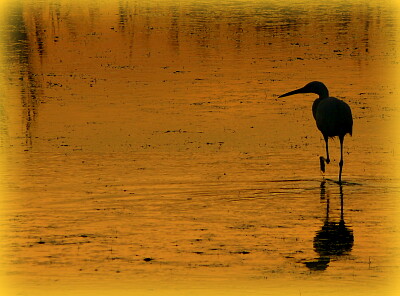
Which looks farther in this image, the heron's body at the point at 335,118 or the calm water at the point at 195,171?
the heron's body at the point at 335,118

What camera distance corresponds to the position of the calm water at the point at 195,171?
12.2m

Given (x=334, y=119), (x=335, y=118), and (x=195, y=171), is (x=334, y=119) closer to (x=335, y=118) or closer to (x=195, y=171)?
(x=335, y=118)

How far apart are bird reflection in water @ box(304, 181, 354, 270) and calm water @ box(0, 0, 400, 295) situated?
24mm

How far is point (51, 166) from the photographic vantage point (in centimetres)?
1816

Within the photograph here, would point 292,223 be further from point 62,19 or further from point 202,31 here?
point 62,19

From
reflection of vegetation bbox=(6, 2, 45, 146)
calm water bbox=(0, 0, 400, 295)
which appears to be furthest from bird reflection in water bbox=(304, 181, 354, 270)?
reflection of vegetation bbox=(6, 2, 45, 146)

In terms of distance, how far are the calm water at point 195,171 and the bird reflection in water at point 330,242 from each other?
0.02m

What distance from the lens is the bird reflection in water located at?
1237 centimetres

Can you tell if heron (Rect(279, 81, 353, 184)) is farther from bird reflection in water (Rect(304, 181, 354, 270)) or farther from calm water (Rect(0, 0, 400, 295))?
bird reflection in water (Rect(304, 181, 354, 270))

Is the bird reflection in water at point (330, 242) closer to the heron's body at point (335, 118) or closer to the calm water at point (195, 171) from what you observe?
the calm water at point (195, 171)

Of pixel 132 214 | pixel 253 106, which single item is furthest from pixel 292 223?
pixel 253 106

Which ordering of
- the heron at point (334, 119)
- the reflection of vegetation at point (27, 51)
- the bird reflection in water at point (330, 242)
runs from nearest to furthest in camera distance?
the bird reflection in water at point (330, 242) < the heron at point (334, 119) < the reflection of vegetation at point (27, 51)

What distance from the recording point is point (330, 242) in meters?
13.2

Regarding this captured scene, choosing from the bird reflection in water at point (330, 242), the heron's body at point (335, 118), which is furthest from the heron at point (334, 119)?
the bird reflection in water at point (330, 242)
